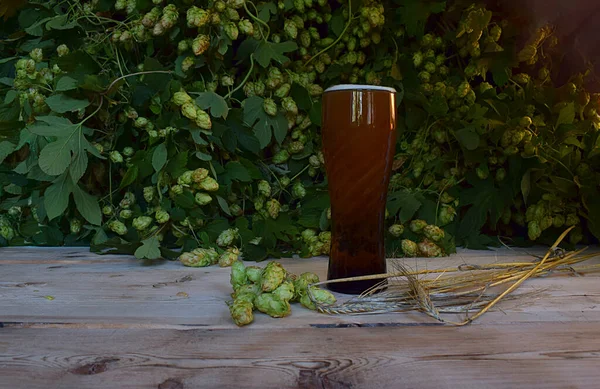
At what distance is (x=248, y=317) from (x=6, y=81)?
44.4 inches

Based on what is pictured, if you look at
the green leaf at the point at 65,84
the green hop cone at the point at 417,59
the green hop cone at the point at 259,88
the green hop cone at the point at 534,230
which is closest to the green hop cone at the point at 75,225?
the green leaf at the point at 65,84

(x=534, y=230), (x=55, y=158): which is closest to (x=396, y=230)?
(x=534, y=230)

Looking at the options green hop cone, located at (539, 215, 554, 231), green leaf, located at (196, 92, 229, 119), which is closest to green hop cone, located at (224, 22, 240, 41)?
green leaf, located at (196, 92, 229, 119)

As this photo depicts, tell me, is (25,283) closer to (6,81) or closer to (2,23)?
(6,81)

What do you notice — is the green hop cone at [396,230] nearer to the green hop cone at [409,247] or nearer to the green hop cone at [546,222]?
the green hop cone at [409,247]

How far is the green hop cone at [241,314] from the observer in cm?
69

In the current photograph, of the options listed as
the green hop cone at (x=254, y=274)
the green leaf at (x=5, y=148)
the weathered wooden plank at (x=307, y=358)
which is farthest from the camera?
the green leaf at (x=5, y=148)

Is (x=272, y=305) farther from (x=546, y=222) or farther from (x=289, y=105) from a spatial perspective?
(x=546, y=222)

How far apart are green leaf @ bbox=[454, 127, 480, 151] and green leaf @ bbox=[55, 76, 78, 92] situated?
0.90m

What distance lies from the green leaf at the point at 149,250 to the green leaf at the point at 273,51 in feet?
1.57

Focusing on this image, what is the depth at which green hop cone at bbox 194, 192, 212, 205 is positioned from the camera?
1.16 m

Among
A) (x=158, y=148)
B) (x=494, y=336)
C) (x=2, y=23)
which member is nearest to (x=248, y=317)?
(x=494, y=336)

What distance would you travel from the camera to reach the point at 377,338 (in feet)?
2.14

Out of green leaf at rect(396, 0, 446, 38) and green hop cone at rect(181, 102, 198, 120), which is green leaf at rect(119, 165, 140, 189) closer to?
green hop cone at rect(181, 102, 198, 120)
